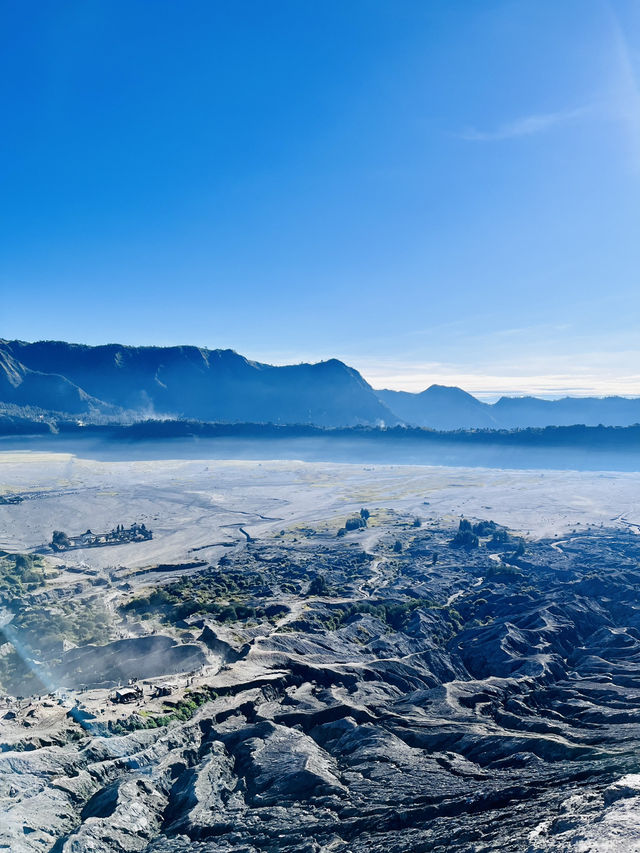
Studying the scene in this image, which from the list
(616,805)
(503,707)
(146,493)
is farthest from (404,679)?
(146,493)

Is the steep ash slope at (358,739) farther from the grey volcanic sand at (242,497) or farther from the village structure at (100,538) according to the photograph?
the grey volcanic sand at (242,497)

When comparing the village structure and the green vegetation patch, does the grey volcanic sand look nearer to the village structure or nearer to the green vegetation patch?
the village structure

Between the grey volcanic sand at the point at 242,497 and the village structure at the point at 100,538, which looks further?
the grey volcanic sand at the point at 242,497

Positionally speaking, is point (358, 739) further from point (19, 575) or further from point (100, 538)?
point (100, 538)

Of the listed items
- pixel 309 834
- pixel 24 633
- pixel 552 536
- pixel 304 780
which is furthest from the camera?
pixel 552 536

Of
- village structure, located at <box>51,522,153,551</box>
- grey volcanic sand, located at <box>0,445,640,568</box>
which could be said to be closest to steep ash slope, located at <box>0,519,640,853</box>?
village structure, located at <box>51,522,153,551</box>

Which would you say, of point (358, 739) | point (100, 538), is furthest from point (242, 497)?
point (358, 739)

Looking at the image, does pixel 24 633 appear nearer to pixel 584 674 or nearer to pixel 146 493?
pixel 584 674

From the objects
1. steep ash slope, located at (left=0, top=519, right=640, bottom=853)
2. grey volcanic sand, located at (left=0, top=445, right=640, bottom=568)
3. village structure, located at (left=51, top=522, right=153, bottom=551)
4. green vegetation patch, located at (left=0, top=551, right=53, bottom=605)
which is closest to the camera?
steep ash slope, located at (left=0, top=519, right=640, bottom=853)

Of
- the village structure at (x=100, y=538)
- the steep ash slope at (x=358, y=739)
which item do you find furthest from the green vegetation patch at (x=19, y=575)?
the steep ash slope at (x=358, y=739)

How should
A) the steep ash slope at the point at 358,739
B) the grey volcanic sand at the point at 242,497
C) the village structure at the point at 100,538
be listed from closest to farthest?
the steep ash slope at the point at 358,739, the village structure at the point at 100,538, the grey volcanic sand at the point at 242,497

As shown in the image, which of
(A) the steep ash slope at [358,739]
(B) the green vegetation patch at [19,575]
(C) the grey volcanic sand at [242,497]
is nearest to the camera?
(A) the steep ash slope at [358,739]
